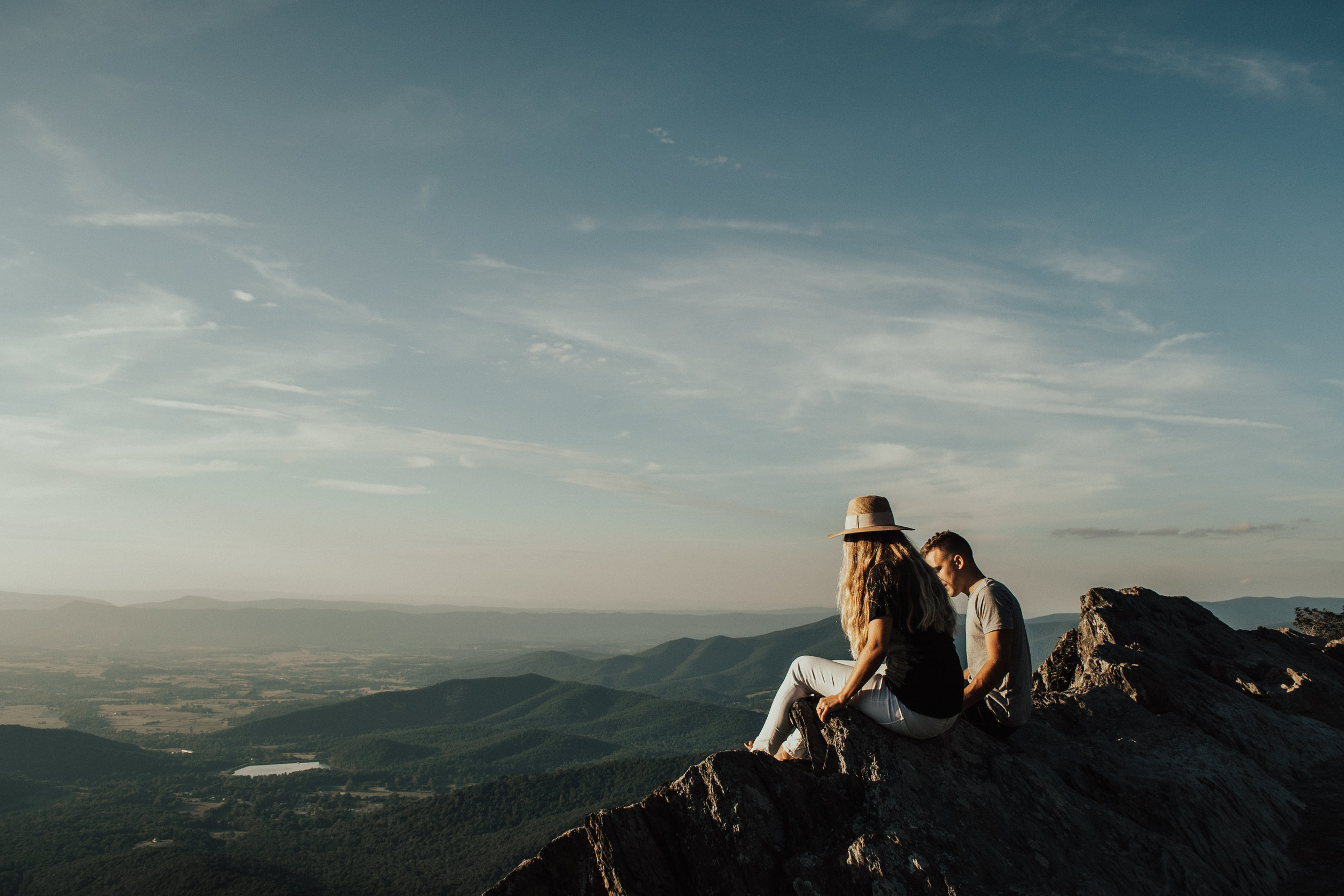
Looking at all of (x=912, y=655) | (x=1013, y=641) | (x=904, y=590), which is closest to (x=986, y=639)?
(x=1013, y=641)

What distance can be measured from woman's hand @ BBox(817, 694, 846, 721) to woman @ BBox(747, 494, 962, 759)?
0.01m

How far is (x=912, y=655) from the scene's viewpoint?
8.12m

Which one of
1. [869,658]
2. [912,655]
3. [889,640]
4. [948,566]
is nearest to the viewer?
[889,640]

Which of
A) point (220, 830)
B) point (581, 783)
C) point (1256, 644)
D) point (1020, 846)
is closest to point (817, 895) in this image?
point (1020, 846)

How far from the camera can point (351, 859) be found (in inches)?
5522

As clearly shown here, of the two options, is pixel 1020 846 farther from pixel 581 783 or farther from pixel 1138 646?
pixel 581 783

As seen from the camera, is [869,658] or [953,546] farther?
[953,546]

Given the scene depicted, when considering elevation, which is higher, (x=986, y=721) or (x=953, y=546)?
(x=953, y=546)

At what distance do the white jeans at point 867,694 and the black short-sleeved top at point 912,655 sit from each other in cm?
9

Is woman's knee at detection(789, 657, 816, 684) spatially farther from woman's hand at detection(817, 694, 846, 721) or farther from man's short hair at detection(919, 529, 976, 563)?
man's short hair at detection(919, 529, 976, 563)

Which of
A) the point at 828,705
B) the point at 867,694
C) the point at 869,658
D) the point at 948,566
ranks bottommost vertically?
the point at 828,705

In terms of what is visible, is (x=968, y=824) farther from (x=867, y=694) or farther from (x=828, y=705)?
(x=828, y=705)

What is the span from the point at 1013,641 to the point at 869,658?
10.8 ft

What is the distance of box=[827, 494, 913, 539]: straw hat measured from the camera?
27.5 feet
